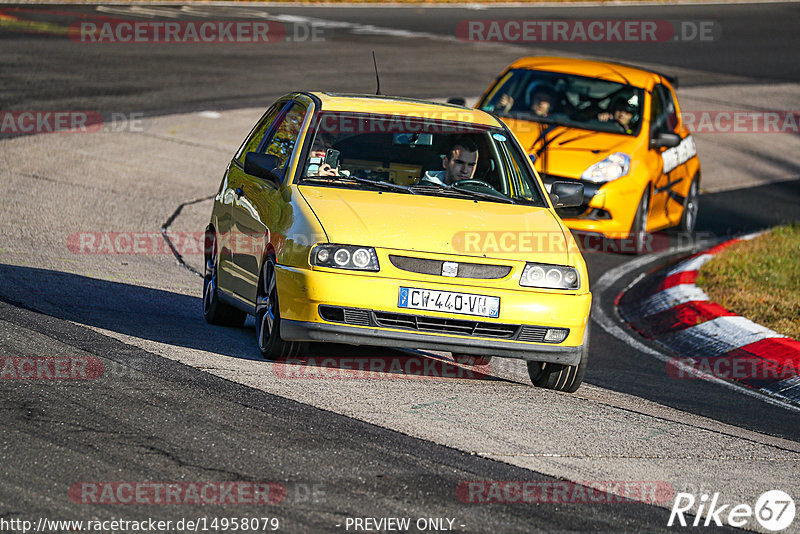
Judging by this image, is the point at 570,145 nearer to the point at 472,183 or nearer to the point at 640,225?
the point at 640,225

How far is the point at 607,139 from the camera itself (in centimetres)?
1354

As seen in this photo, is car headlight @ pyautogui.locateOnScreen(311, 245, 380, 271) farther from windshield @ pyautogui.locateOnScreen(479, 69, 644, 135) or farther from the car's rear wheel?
windshield @ pyautogui.locateOnScreen(479, 69, 644, 135)

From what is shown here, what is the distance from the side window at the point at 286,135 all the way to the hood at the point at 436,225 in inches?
24.7

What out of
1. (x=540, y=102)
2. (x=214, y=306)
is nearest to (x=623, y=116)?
(x=540, y=102)

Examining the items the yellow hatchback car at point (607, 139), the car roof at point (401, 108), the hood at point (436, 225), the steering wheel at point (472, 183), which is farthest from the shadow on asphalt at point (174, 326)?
the yellow hatchback car at point (607, 139)

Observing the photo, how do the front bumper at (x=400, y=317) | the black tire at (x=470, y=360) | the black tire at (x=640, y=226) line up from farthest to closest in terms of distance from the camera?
the black tire at (x=640, y=226)
the black tire at (x=470, y=360)
the front bumper at (x=400, y=317)

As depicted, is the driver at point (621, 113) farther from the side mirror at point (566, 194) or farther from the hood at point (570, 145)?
the side mirror at point (566, 194)

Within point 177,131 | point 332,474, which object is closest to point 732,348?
point 332,474

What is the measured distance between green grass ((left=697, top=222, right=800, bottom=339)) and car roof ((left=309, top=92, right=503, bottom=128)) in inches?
120

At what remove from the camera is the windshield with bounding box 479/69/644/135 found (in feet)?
45.7

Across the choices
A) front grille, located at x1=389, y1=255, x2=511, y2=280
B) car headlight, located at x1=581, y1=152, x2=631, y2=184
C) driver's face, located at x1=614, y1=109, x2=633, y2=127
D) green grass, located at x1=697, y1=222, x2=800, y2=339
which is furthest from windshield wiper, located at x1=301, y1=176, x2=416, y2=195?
driver's face, located at x1=614, y1=109, x2=633, y2=127

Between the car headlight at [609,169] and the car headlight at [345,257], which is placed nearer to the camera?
the car headlight at [345,257]

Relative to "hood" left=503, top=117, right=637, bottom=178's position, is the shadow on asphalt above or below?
below

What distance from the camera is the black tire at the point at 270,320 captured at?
23.9ft
